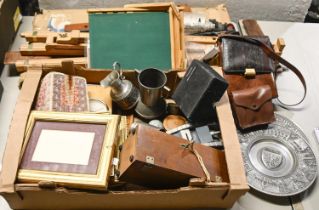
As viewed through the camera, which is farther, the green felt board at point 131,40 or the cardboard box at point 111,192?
the green felt board at point 131,40

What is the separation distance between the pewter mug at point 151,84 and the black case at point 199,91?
0.20ft

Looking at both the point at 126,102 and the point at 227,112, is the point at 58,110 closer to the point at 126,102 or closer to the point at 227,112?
the point at 126,102

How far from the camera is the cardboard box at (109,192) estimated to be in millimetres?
1042

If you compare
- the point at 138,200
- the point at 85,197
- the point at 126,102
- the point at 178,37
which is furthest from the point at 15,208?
the point at 178,37

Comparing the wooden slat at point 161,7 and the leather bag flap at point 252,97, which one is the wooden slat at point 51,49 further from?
the leather bag flap at point 252,97

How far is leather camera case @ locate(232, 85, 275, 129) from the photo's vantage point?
1.37 metres

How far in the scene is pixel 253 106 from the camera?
4.55ft

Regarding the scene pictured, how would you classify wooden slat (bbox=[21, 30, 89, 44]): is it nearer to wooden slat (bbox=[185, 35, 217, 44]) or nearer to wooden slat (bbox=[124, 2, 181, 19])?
wooden slat (bbox=[124, 2, 181, 19])

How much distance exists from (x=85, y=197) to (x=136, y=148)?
0.22 meters

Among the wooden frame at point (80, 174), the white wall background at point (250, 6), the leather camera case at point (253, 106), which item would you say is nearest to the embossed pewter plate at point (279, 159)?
the leather camera case at point (253, 106)

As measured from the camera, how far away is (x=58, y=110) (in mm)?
1244

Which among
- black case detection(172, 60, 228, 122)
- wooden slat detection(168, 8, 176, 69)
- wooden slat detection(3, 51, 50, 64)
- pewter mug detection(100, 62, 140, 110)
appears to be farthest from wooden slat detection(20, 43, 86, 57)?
black case detection(172, 60, 228, 122)

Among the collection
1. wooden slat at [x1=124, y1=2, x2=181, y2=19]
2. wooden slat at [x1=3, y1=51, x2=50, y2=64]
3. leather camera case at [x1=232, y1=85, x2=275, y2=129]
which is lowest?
leather camera case at [x1=232, y1=85, x2=275, y2=129]

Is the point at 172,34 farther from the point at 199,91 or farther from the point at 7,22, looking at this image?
the point at 7,22
